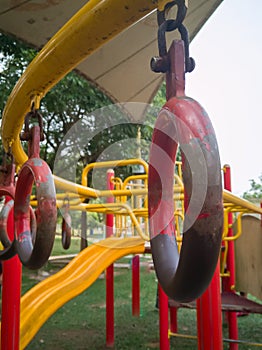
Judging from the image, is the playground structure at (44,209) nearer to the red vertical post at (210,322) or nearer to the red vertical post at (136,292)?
the red vertical post at (210,322)

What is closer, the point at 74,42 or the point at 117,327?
the point at 74,42

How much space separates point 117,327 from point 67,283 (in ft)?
3.53

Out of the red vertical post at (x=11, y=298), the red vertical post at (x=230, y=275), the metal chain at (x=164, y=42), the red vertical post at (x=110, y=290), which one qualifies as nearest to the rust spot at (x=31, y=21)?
the red vertical post at (x=110, y=290)

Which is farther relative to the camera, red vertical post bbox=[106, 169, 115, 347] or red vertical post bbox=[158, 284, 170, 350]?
red vertical post bbox=[106, 169, 115, 347]

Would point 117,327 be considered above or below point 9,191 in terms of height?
below

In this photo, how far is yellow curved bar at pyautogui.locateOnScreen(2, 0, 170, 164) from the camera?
41cm

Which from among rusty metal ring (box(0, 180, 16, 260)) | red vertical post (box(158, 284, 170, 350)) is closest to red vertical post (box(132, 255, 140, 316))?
red vertical post (box(158, 284, 170, 350))

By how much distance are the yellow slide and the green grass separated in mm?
547

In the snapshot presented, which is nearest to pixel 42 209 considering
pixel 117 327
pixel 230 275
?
pixel 230 275

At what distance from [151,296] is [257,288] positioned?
212 centimetres

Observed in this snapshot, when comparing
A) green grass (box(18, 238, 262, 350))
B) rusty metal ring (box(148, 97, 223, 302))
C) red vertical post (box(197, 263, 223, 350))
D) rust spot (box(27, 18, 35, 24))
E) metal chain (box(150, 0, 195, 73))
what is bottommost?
green grass (box(18, 238, 262, 350))

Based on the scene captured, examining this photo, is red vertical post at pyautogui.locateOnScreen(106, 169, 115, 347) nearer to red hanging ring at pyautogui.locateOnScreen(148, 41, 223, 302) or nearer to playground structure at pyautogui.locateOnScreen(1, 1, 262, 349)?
playground structure at pyautogui.locateOnScreen(1, 1, 262, 349)

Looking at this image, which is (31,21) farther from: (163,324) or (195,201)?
(195,201)

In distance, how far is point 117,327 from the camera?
300 centimetres
